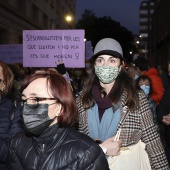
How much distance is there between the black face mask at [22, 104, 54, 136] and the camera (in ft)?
6.58

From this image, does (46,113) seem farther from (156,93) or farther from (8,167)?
(156,93)

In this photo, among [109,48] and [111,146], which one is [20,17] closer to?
[109,48]

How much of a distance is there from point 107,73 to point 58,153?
124 centimetres

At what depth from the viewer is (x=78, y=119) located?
3029 mm

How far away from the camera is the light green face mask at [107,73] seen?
303cm

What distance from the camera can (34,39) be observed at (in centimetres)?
601

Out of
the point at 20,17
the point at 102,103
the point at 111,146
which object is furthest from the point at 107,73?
the point at 20,17

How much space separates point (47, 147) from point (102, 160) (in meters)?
0.34

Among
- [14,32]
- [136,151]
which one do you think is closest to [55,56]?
[136,151]

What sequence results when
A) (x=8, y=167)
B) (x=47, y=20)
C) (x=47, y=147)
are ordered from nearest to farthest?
1. (x=47, y=147)
2. (x=8, y=167)
3. (x=47, y=20)

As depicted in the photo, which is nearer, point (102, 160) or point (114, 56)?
point (102, 160)

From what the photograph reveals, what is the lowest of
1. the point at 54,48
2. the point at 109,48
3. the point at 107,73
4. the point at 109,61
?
the point at 107,73

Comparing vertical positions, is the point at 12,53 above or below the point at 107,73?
above

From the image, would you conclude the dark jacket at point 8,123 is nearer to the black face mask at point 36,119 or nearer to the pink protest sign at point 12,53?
the black face mask at point 36,119
